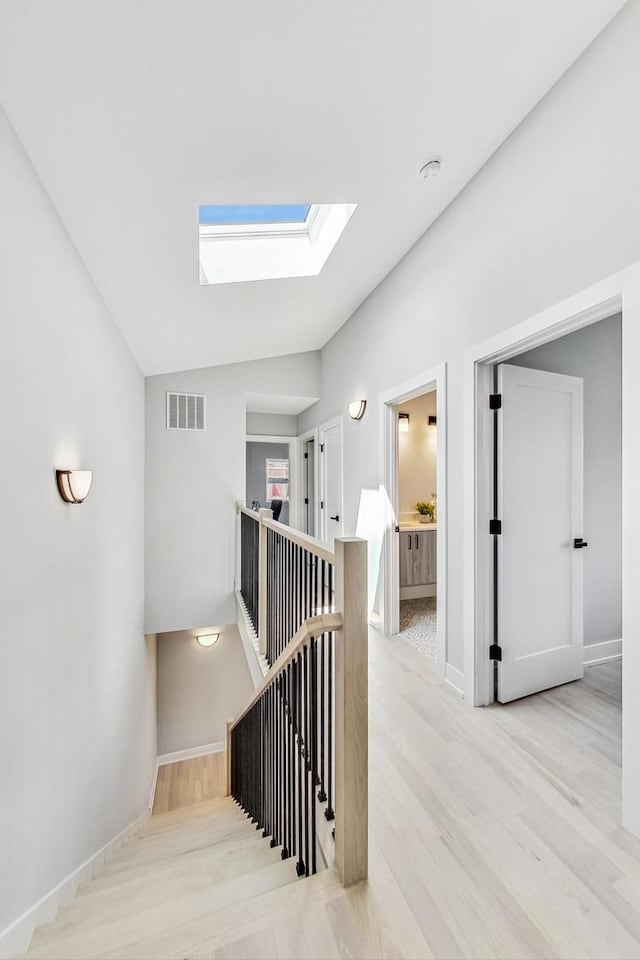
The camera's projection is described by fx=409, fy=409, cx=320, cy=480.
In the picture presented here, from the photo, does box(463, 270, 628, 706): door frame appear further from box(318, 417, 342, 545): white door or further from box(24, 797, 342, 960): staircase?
box(318, 417, 342, 545): white door

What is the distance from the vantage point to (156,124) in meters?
1.47

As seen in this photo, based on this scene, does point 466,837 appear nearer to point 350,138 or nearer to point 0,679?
point 0,679

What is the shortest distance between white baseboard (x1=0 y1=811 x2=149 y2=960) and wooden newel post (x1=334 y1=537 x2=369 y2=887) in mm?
1056

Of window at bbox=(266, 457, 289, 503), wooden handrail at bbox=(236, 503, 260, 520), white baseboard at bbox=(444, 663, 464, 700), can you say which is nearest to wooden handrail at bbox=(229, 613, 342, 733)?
white baseboard at bbox=(444, 663, 464, 700)

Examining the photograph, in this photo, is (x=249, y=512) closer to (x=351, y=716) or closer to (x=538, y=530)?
(x=538, y=530)

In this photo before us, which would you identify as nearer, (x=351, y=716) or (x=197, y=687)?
(x=351, y=716)

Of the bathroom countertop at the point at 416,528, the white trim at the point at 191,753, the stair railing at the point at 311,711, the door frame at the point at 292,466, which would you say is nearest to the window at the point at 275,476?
the door frame at the point at 292,466

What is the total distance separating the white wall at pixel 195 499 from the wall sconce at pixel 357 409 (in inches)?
55.0

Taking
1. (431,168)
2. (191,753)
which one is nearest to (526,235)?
(431,168)

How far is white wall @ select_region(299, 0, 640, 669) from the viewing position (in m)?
1.62

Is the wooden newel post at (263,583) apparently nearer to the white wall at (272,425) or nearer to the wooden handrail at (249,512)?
the wooden handrail at (249,512)

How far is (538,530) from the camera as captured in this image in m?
2.54

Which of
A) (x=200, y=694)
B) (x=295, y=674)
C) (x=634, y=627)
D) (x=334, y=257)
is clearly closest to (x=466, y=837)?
(x=295, y=674)

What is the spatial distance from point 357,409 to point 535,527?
6.53 ft
